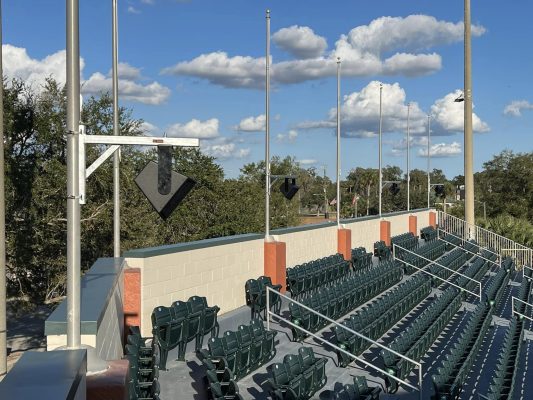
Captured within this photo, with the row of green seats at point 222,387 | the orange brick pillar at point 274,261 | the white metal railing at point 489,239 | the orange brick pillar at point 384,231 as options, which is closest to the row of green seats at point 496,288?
the orange brick pillar at point 384,231

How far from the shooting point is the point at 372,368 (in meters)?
12.1

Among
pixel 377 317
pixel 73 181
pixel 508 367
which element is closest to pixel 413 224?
pixel 377 317

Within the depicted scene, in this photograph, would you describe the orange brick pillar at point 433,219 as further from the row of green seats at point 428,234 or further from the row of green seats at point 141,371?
the row of green seats at point 141,371

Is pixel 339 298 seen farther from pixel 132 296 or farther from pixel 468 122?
pixel 468 122

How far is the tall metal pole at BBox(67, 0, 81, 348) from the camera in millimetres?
5105

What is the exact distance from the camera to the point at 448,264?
25.6 meters

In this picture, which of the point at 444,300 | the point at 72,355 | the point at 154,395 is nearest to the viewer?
the point at 72,355

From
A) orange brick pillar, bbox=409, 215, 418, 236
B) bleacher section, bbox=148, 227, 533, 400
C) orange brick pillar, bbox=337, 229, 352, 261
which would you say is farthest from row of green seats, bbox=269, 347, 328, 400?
orange brick pillar, bbox=409, 215, 418, 236

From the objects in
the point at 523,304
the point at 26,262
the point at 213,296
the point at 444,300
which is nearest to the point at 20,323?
the point at 26,262

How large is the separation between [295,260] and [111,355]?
450 inches

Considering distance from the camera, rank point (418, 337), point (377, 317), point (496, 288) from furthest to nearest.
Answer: point (496, 288)
point (377, 317)
point (418, 337)

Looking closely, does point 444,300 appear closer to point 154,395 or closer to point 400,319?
point 400,319

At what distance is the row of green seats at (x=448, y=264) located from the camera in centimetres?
2341

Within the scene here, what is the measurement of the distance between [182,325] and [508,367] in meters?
6.84
